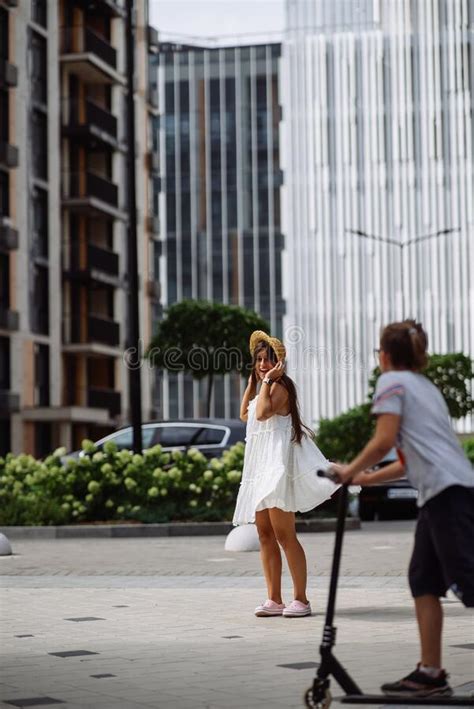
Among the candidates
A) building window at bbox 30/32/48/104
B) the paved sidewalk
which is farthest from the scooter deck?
building window at bbox 30/32/48/104

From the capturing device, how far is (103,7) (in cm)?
6625

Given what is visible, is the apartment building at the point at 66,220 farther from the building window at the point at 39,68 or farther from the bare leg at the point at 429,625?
the bare leg at the point at 429,625

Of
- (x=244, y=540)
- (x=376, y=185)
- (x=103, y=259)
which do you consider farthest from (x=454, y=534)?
(x=376, y=185)

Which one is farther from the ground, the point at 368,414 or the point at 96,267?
the point at 96,267

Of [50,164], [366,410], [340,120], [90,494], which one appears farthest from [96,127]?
[90,494]

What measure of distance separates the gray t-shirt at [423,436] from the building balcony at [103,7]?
200 ft

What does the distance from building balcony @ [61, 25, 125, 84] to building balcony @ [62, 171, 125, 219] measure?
175 inches

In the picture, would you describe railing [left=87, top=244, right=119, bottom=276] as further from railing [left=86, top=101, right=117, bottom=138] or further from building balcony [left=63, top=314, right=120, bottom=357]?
railing [left=86, top=101, right=117, bottom=138]

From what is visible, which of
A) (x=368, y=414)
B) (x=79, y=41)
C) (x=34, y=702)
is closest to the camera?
(x=34, y=702)

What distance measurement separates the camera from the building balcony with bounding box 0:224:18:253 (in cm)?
5509

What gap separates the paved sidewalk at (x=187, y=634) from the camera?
7023 millimetres

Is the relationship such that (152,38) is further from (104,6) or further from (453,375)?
(453,375)

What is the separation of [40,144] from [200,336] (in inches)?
477

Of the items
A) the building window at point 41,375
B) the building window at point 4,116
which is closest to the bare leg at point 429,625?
the building window at point 4,116
